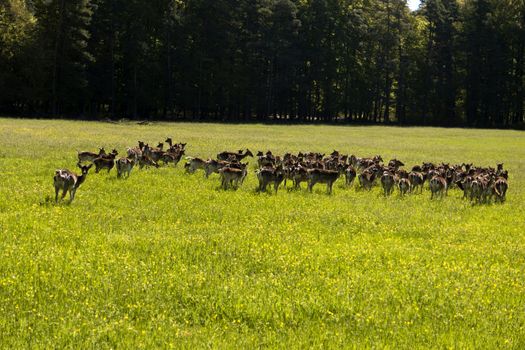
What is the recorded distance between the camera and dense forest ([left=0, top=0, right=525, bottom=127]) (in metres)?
66.9

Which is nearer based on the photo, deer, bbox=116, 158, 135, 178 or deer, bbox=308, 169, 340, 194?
deer, bbox=116, 158, 135, 178

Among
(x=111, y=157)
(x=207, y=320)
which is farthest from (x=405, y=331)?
(x=111, y=157)

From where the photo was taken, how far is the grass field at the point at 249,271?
7.33m

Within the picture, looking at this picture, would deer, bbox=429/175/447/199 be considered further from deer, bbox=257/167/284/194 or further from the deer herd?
deer, bbox=257/167/284/194

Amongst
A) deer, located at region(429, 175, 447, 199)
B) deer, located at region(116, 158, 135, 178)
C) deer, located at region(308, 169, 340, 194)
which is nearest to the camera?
deer, located at region(116, 158, 135, 178)

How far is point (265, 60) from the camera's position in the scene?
84.9 m

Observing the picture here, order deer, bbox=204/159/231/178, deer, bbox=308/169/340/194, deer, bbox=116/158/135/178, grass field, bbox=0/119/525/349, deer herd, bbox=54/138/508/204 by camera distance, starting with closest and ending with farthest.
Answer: grass field, bbox=0/119/525/349 < deer herd, bbox=54/138/508/204 < deer, bbox=116/158/135/178 < deer, bbox=308/169/340/194 < deer, bbox=204/159/231/178

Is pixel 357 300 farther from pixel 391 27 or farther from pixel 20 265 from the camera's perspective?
pixel 391 27

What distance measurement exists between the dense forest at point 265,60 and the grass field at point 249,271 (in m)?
54.6

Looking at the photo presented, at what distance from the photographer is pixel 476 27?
3445 inches

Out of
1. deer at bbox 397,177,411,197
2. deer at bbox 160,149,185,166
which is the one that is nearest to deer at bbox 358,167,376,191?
deer at bbox 397,177,411,197

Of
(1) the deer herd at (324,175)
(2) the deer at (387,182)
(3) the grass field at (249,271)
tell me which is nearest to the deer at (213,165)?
(1) the deer herd at (324,175)

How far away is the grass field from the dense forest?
5465 cm

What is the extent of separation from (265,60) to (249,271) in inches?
3057
